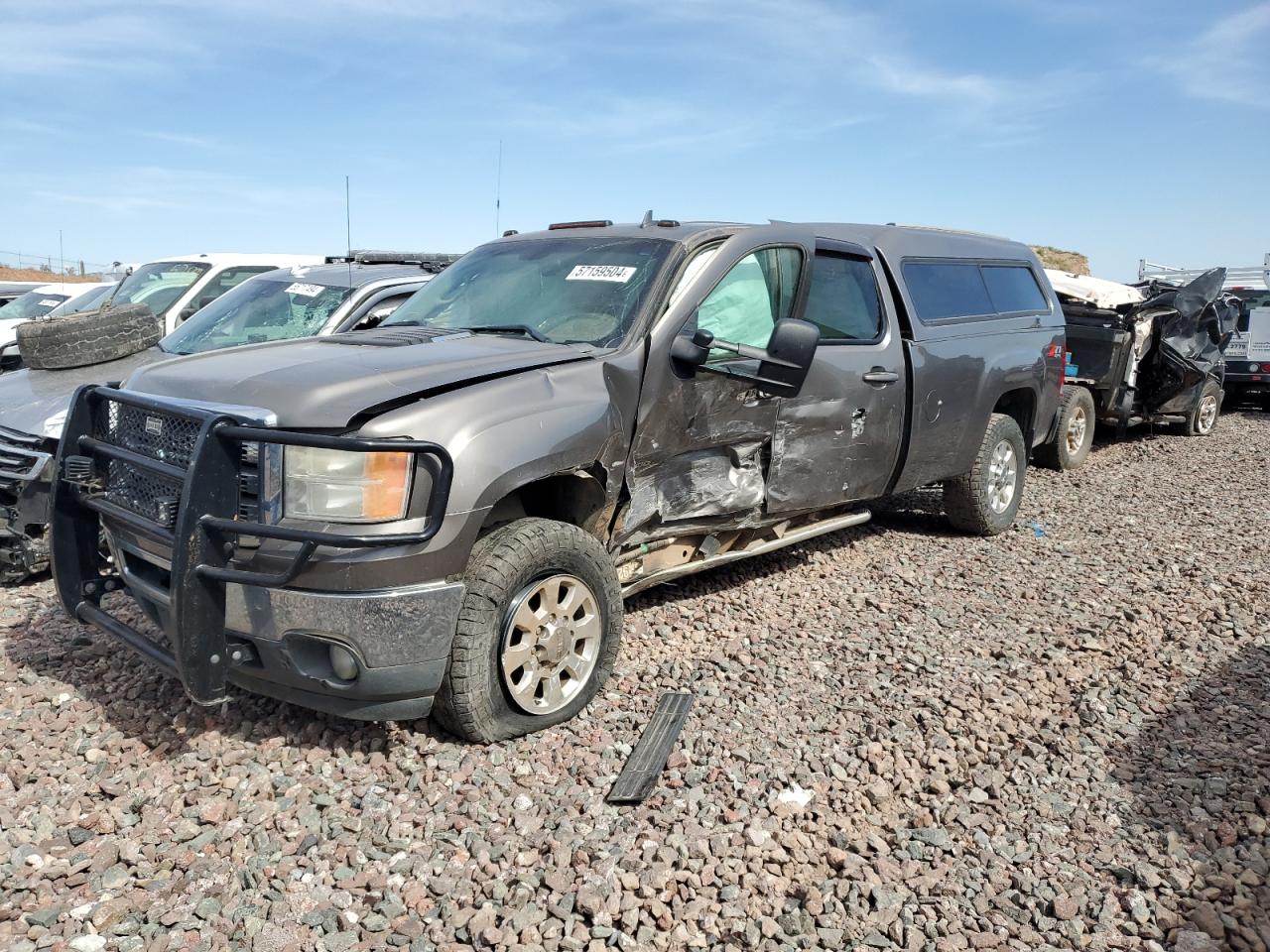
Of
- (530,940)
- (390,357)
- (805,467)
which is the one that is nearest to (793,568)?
(805,467)

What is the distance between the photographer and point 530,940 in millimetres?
2828

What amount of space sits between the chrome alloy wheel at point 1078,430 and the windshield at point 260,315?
754cm

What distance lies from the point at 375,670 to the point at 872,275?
3.87 meters

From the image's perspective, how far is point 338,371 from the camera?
3.74 meters

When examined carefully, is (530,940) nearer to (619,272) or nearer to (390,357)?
(390,357)

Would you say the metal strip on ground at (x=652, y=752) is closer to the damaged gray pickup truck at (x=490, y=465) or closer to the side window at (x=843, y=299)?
the damaged gray pickup truck at (x=490, y=465)

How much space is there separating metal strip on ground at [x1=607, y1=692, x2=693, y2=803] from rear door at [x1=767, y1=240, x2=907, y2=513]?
1331mm

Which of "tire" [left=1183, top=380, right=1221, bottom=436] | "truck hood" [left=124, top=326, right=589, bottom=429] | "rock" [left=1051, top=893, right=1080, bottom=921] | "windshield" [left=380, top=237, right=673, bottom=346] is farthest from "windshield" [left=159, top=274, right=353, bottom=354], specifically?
Answer: "tire" [left=1183, top=380, right=1221, bottom=436]

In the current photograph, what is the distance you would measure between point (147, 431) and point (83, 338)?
11.1 feet

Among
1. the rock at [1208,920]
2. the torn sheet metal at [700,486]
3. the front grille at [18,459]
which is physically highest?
the torn sheet metal at [700,486]

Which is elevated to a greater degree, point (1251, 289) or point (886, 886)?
point (1251, 289)

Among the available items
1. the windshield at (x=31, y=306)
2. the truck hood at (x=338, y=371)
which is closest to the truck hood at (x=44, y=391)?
the truck hood at (x=338, y=371)

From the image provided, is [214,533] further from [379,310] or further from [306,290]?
[306,290]

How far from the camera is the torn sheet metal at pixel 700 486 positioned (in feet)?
14.9
